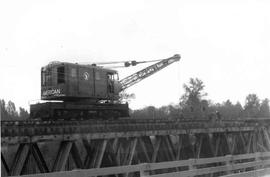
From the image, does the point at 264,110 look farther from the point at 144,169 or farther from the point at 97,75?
the point at 144,169

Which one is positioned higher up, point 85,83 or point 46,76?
point 46,76

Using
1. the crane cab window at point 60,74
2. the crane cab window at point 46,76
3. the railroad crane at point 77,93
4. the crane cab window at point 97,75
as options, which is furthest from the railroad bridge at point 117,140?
the crane cab window at point 97,75

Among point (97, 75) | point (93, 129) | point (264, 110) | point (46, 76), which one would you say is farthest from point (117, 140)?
point (264, 110)

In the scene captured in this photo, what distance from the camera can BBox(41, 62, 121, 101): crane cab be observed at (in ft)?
77.9

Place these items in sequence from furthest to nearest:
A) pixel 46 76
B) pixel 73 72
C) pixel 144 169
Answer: pixel 46 76 < pixel 73 72 < pixel 144 169

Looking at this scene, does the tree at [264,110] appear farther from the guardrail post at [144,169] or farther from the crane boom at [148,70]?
the guardrail post at [144,169]

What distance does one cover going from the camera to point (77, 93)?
24.1 m

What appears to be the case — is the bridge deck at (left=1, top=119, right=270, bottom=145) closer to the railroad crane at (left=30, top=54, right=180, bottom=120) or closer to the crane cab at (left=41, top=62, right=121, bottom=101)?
the railroad crane at (left=30, top=54, right=180, bottom=120)

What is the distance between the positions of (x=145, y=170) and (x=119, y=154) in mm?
8326

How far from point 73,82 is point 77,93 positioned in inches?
27.4

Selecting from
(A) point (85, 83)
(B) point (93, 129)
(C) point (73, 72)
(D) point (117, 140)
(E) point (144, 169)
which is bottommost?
(E) point (144, 169)

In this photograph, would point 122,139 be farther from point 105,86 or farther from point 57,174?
point 57,174

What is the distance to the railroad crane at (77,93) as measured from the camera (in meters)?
22.2

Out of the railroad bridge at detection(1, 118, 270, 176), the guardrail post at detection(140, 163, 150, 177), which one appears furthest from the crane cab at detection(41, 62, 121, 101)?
the guardrail post at detection(140, 163, 150, 177)
